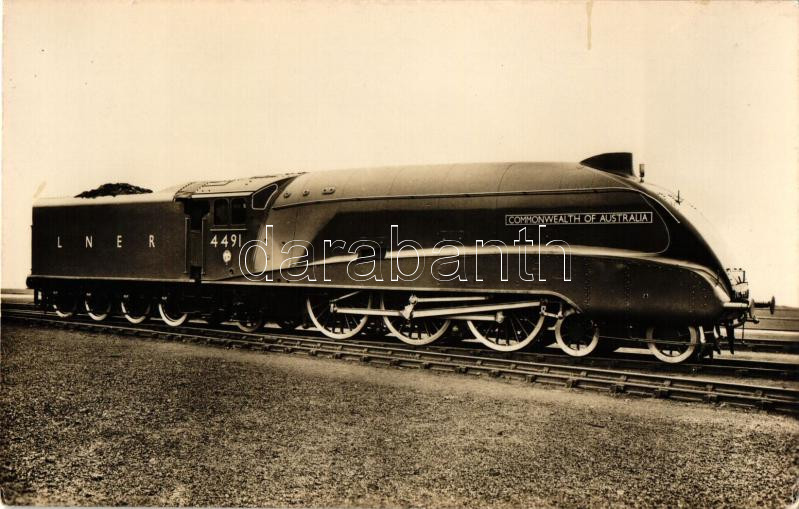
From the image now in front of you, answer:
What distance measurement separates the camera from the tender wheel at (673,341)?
19.7ft

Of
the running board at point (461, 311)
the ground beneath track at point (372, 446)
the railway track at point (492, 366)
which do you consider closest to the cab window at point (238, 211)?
the railway track at point (492, 366)

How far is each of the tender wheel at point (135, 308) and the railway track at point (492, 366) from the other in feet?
1.41

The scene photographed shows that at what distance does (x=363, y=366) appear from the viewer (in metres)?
6.84

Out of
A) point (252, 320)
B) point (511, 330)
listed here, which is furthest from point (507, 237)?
point (252, 320)

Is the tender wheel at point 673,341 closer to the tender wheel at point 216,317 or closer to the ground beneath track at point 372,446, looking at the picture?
the ground beneath track at point 372,446

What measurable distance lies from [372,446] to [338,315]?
3.64m

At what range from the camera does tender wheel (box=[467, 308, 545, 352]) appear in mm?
6664

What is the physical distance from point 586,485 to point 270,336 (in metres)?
5.18

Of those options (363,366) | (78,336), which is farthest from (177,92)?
(78,336)

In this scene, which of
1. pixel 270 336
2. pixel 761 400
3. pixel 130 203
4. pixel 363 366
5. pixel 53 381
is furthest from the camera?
pixel 130 203

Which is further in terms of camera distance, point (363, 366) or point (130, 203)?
point (130, 203)

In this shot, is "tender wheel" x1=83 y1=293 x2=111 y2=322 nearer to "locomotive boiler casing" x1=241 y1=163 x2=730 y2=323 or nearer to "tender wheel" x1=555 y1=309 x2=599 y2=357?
"locomotive boiler casing" x1=241 y1=163 x2=730 y2=323

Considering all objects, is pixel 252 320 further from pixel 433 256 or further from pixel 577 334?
pixel 577 334

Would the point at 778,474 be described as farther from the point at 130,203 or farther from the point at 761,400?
the point at 130,203
